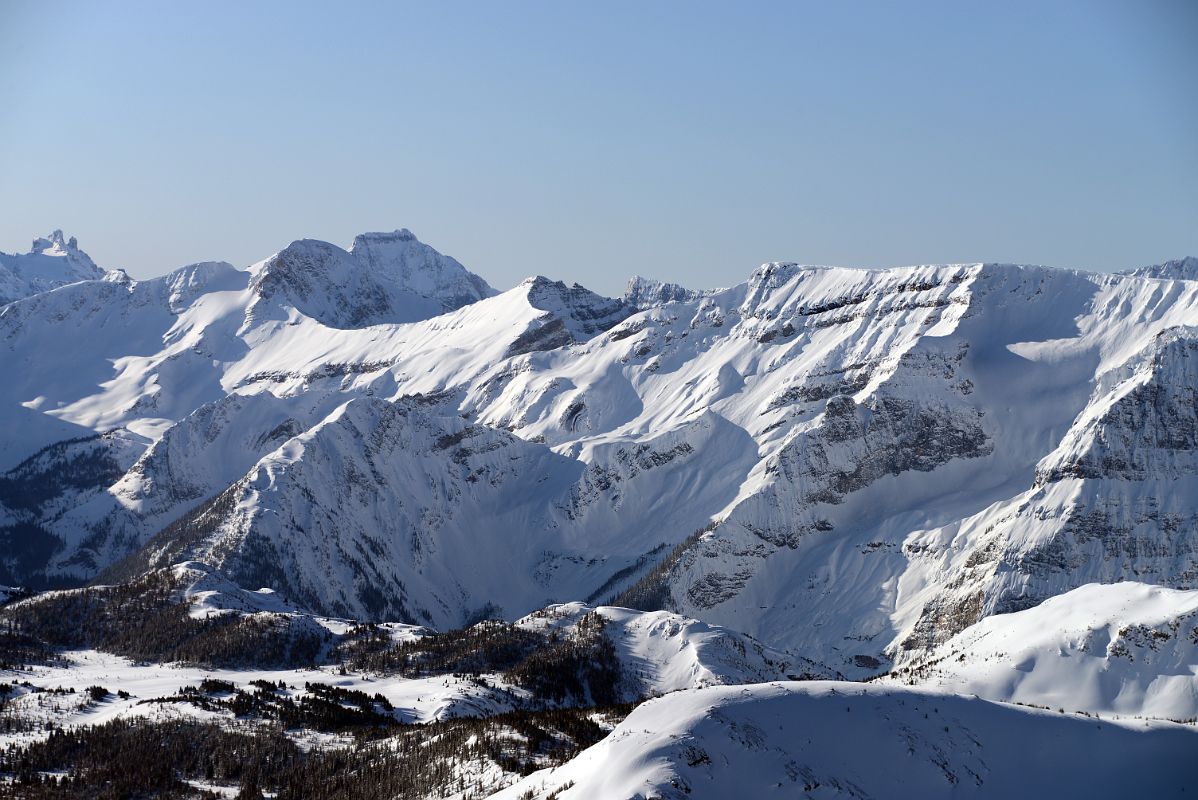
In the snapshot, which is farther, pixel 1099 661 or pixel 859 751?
pixel 1099 661

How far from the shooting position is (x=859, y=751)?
11006 cm

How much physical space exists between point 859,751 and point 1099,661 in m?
65.1

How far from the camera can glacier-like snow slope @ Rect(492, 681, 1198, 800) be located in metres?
100

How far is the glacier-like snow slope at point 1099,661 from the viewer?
159 metres

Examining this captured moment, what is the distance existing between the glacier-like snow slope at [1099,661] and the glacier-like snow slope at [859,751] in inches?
1213

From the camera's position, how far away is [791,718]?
110 m

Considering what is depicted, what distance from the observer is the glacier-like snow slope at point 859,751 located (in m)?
100

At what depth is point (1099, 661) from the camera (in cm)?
16362

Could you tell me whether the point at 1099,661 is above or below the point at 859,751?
above

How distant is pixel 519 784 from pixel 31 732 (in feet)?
230

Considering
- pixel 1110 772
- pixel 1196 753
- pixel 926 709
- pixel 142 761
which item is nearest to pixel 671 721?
pixel 926 709

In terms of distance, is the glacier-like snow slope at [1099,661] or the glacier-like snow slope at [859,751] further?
the glacier-like snow slope at [1099,661]

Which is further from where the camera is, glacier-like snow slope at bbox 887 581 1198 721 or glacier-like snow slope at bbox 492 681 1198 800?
glacier-like snow slope at bbox 887 581 1198 721

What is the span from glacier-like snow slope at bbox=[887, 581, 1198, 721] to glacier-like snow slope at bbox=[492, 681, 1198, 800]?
1213 inches
